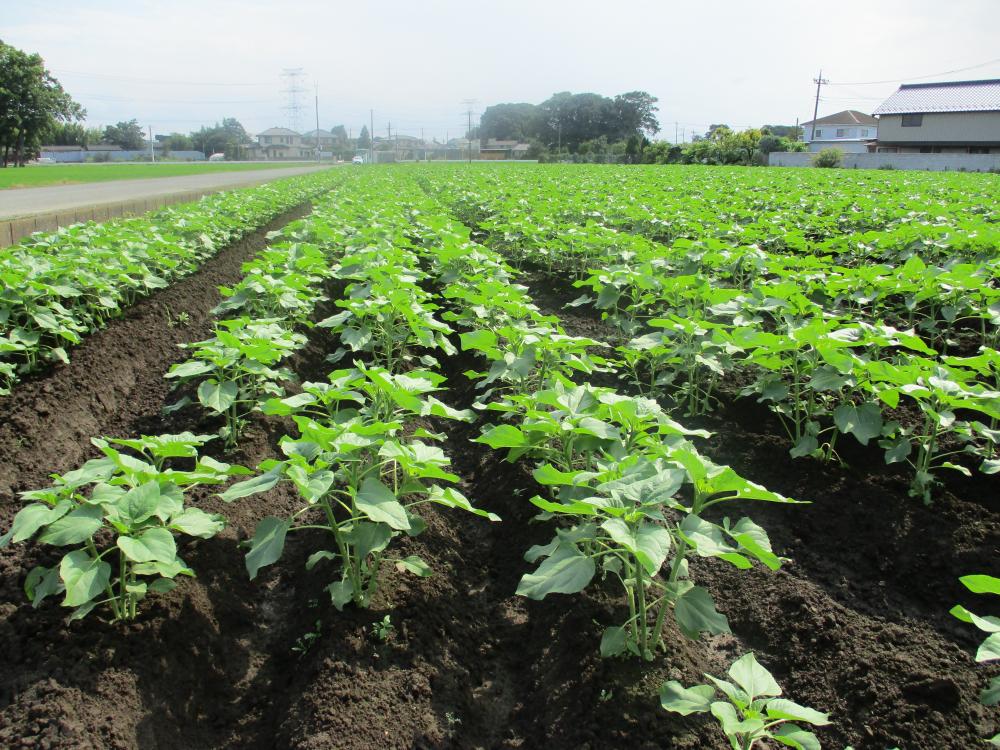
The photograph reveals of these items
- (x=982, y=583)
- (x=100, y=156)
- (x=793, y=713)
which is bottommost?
(x=793, y=713)

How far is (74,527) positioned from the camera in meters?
2.05

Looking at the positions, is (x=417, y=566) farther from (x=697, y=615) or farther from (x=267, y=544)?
(x=697, y=615)

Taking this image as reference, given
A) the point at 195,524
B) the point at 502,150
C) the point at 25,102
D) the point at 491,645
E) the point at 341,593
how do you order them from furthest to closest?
the point at 502,150 → the point at 25,102 → the point at 491,645 → the point at 341,593 → the point at 195,524

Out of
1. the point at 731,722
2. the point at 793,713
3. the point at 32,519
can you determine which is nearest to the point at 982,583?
the point at 793,713

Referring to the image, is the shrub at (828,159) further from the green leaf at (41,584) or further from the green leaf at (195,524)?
the green leaf at (41,584)

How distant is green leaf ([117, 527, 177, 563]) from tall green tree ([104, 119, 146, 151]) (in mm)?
125384

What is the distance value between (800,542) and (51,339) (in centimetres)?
551

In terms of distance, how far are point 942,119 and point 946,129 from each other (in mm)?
904

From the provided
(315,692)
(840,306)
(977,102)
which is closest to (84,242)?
(315,692)

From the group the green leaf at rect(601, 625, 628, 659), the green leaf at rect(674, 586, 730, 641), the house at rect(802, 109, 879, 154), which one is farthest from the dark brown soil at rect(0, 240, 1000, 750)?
the house at rect(802, 109, 879, 154)

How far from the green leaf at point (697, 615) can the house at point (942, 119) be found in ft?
200

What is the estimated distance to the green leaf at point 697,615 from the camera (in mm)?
2039

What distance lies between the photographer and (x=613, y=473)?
2.17 metres

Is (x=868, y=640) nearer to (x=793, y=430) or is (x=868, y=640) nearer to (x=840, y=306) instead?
(x=793, y=430)
